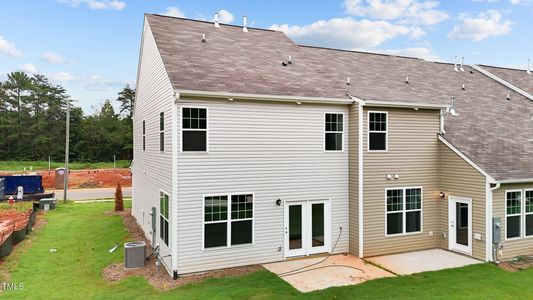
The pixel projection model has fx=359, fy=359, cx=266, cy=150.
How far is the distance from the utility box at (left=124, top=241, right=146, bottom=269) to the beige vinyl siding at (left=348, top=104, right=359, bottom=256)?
21.7ft

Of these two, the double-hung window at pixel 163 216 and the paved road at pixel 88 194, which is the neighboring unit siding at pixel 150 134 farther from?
the paved road at pixel 88 194

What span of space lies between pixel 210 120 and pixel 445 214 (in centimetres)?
864

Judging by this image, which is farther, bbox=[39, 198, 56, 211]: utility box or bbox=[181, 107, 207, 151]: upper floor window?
bbox=[39, 198, 56, 211]: utility box

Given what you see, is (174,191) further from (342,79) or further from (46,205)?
(46,205)

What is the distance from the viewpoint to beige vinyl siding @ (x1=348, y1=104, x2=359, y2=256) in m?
11.6

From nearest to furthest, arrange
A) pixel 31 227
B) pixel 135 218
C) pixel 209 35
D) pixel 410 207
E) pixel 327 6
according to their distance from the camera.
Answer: pixel 410 207, pixel 209 35, pixel 31 227, pixel 135 218, pixel 327 6

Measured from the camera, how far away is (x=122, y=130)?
58.9 metres

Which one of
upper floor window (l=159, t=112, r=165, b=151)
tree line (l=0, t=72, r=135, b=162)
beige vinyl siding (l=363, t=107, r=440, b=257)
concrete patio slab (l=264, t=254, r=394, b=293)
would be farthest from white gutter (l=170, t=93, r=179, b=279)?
tree line (l=0, t=72, r=135, b=162)

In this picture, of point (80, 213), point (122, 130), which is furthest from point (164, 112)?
point (122, 130)

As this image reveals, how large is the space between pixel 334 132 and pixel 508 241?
637 centimetres

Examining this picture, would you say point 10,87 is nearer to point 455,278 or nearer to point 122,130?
point 122,130

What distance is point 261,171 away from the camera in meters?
10.8

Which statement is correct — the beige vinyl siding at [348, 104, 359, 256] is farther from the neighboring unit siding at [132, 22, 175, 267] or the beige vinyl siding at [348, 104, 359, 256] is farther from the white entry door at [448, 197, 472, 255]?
the neighboring unit siding at [132, 22, 175, 267]

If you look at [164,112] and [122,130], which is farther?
[122,130]
